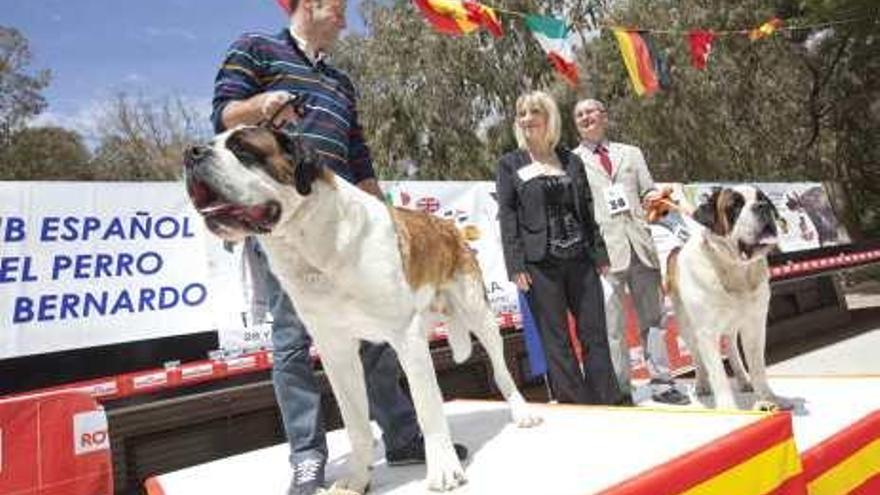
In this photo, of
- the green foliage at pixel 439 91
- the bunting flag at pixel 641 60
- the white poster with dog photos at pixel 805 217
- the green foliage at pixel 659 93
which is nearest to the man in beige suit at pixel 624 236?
the bunting flag at pixel 641 60

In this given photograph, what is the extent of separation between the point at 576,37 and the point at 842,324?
36.5 ft

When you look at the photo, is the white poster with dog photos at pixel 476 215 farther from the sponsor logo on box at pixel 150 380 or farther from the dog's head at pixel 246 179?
the dog's head at pixel 246 179

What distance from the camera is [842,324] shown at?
519 inches

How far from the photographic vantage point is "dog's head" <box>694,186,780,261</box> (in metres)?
A: 3.88

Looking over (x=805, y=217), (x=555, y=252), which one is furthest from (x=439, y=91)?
(x=555, y=252)

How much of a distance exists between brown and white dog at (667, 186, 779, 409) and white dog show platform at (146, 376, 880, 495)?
385 millimetres

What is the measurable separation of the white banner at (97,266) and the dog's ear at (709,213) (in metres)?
3.93

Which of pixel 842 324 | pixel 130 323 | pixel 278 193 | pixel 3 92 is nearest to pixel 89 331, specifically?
pixel 130 323

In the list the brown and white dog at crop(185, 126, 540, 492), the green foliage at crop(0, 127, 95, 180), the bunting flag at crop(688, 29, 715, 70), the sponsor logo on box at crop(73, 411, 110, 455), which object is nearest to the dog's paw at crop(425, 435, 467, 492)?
the brown and white dog at crop(185, 126, 540, 492)

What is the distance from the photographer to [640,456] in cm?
282

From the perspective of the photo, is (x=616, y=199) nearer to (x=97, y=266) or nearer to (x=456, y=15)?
(x=97, y=266)

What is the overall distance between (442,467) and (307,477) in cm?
49

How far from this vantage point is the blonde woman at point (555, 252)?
15.1ft

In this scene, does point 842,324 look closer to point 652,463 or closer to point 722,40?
point 722,40
